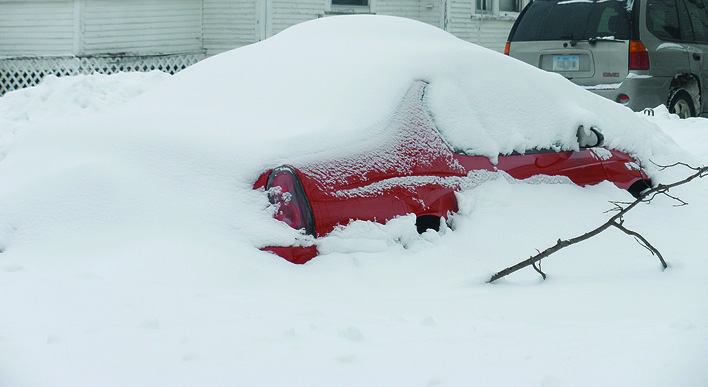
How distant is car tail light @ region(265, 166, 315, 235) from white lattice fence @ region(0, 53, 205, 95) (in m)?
11.9

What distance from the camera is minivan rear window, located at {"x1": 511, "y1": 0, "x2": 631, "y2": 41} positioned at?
33.2 ft

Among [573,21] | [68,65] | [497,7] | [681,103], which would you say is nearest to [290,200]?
[573,21]

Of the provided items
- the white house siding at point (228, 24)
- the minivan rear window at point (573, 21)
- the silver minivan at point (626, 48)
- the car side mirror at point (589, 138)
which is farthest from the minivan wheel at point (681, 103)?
the white house siding at point (228, 24)

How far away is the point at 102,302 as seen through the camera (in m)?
3.31

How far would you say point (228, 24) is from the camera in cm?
1642

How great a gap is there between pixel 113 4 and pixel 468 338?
13.9 metres

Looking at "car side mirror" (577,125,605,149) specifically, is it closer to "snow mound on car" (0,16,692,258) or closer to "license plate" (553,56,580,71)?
"snow mound on car" (0,16,692,258)

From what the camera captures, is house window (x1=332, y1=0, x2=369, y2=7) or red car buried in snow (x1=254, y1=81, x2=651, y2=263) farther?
house window (x1=332, y1=0, x2=369, y2=7)

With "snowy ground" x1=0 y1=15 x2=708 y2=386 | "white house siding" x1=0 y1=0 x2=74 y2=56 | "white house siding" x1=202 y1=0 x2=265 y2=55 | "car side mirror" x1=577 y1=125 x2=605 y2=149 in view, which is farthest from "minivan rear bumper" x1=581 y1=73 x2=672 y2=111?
"white house siding" x1=0 y1=0 x2=74 y2=56

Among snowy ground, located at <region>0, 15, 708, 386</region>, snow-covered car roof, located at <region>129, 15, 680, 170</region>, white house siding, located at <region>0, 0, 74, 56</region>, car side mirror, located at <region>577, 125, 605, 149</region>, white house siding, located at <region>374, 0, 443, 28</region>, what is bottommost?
snowy ground, located at <region>0, 15, 708, 386</region>

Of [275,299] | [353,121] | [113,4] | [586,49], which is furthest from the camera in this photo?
[113,4]

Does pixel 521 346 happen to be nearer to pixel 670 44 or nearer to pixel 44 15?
pixel 670 44

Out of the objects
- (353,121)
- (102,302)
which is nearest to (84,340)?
(102,302)

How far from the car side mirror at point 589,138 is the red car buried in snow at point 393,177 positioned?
138mm
